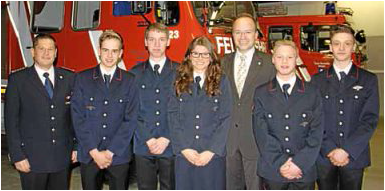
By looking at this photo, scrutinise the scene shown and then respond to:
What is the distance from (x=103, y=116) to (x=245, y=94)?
108 centimetres

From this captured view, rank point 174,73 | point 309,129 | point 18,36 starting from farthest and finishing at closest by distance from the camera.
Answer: point 18,36 → point 174,73 → point 309,129

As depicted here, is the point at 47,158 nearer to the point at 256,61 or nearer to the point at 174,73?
the point at 174,73

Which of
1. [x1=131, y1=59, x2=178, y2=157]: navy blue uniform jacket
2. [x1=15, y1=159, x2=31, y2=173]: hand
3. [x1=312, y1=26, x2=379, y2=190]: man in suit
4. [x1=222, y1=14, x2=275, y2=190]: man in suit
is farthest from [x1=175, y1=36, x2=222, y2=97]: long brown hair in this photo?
[x1=15, y1=159, x2=31, y2=173]: hand

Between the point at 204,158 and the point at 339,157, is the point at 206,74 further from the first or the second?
the point at 339,157

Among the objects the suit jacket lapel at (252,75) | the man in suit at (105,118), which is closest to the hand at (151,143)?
the man in suit at (105,118)

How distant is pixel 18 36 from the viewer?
6.07 metres

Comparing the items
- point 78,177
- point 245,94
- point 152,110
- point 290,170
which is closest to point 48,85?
point 152,110

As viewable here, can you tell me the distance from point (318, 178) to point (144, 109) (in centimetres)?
139

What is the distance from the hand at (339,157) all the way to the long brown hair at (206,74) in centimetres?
92

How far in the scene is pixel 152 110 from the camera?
334 centimetres

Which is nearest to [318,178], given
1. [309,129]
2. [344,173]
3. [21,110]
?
[344,173]

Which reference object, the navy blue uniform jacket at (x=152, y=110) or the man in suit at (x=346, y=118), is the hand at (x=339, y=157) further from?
the navy blue uniform jacket at (x=152, y=110)

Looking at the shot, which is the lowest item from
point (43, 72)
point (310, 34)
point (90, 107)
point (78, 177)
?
point (78, 177)

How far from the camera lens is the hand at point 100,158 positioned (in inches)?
126
